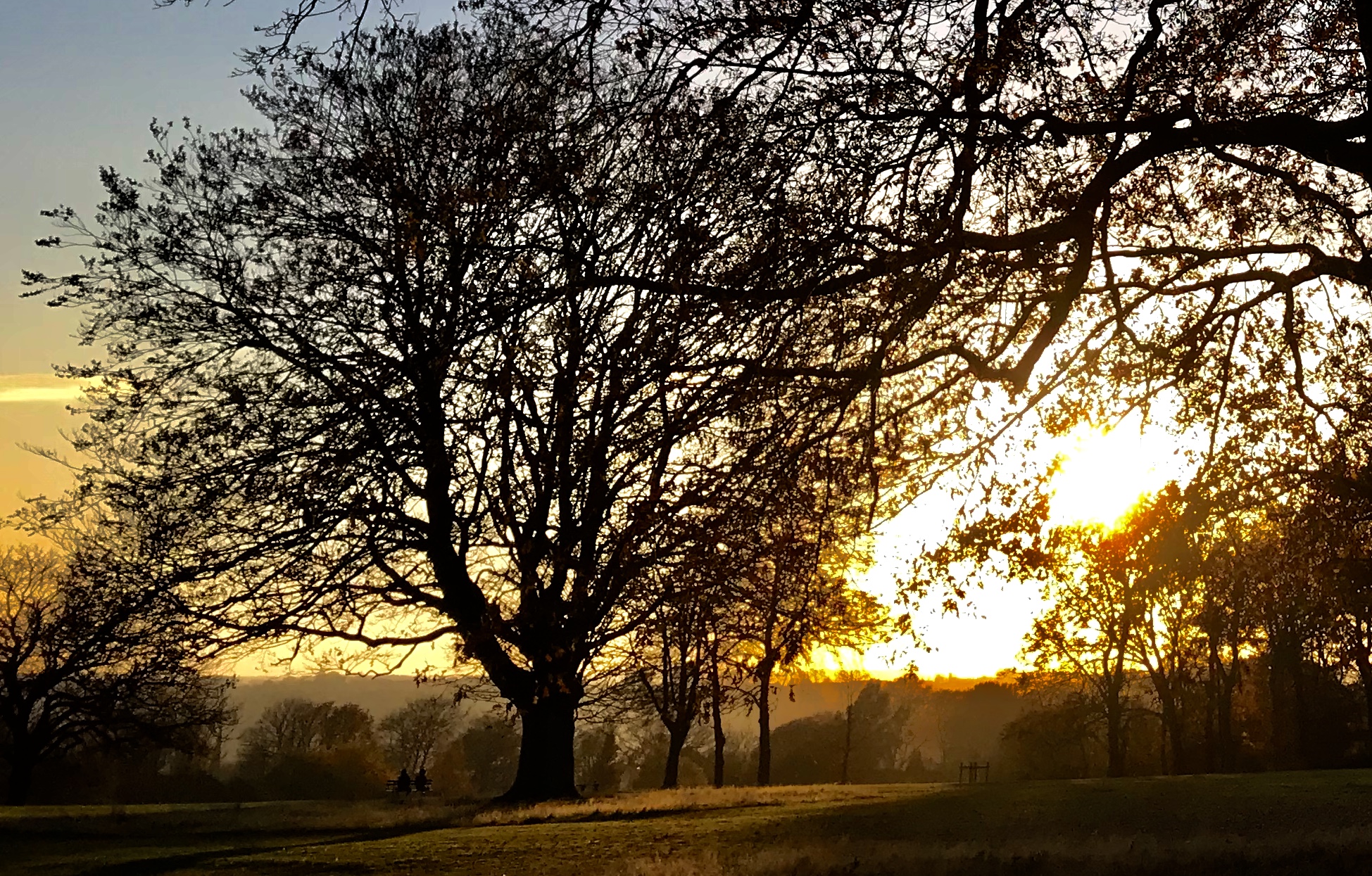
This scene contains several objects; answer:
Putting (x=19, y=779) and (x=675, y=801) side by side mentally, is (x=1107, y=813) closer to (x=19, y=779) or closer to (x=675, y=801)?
(x=675, y=801)

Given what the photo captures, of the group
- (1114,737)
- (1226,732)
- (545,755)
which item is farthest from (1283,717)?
(545,755)

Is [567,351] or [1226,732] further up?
[567,351]

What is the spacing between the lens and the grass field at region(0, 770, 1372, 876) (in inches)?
419

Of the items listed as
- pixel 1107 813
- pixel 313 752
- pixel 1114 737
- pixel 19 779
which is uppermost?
pixel 1107 813

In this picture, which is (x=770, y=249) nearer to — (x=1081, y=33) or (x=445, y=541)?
(x=1081, y=33)

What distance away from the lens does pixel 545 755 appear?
69.6 feet

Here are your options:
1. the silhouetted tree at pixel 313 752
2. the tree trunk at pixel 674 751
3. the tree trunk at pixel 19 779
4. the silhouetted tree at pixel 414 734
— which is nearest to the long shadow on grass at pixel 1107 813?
the tree trunk at pixel 674 751

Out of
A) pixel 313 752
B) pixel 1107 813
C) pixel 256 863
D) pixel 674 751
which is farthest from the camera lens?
pixel 313 752

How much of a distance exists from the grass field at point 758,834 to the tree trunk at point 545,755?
117cm

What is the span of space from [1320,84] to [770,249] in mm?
5558

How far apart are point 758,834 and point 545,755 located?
7.69 metres

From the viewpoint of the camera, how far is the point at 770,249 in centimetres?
815

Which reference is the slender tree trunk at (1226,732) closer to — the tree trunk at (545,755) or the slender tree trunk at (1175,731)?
the slender tree trunk at (1175,731)

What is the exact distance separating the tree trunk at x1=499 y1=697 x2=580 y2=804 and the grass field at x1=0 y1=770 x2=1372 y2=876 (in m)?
1.17
